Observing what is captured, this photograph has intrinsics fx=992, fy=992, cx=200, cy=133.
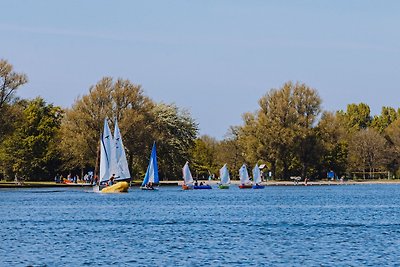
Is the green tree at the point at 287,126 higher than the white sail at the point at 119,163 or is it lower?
higher

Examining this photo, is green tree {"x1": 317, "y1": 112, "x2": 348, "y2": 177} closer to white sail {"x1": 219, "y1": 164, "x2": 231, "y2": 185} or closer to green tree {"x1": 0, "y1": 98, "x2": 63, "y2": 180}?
white sail {"x1": 219, "y1": 164, "x2": 231, "y2": 185}

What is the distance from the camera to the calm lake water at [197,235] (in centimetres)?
3972

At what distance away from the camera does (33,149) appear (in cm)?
13488

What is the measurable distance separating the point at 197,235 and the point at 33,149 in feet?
286

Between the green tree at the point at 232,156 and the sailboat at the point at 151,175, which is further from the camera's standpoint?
the green tree at the point at 232,156

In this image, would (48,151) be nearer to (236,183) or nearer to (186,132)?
(186,132)

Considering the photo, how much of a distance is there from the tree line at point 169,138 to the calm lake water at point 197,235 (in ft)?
151

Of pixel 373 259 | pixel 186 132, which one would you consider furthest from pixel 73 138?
pixel 373 259

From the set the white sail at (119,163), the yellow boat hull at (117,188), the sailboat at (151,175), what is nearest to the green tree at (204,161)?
the sailboat at (151,175)

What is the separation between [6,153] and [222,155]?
5226cm

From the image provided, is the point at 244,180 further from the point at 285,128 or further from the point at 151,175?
the point at 151,175

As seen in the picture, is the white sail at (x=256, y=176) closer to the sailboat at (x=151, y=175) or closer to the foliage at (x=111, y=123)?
the foliage at (x=111, y=123)

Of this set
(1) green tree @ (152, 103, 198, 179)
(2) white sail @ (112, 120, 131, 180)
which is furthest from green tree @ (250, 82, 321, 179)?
(2) white sail @ (112, 120, 131, 180)

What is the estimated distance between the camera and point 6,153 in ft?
432
